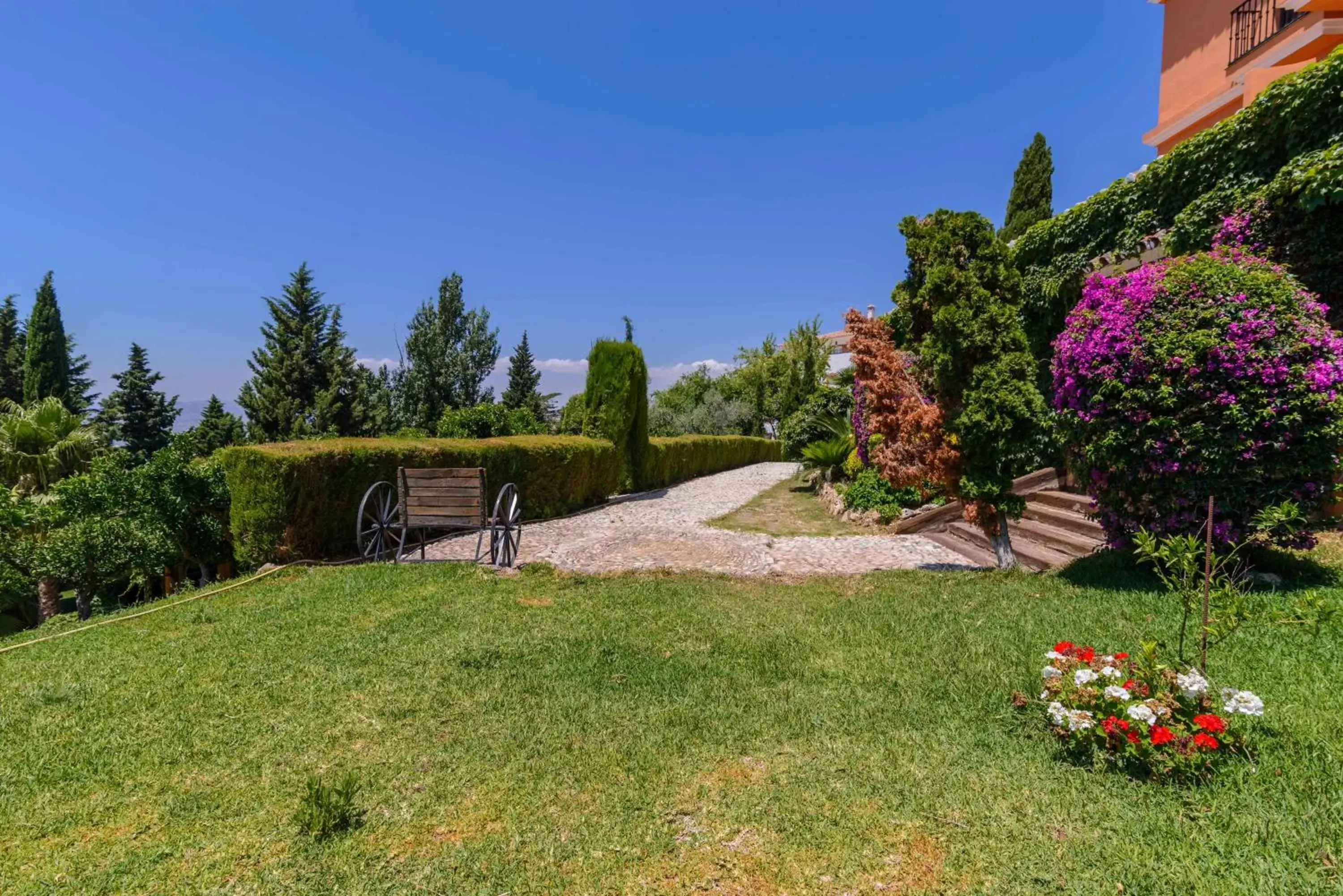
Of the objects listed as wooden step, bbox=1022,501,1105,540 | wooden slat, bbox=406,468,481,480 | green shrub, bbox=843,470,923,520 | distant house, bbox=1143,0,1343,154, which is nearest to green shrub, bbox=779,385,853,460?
green shrub, bbox=843,470,923,520

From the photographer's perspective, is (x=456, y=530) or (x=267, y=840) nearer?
(x=267, y=840)

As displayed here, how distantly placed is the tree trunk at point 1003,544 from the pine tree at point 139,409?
1253 inches

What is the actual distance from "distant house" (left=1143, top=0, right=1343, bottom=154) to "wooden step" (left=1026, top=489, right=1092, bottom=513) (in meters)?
7.18

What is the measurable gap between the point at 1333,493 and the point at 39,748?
7820 mm

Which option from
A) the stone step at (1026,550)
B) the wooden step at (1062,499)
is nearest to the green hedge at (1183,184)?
the wooden step at (1062,499)

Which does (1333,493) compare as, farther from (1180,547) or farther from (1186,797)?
(1186,797)

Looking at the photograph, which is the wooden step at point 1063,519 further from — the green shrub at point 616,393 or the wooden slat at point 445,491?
the green shrub at point 616,393

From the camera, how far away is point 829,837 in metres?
2.19

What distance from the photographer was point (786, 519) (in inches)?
466

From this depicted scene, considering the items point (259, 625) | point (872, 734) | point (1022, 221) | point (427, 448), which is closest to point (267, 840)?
point (872, 734)

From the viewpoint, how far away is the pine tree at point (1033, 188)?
20.8 meters

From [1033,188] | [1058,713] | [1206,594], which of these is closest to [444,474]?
[1058,713]

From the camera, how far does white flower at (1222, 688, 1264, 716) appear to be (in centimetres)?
224

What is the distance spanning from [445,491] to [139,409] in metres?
28.7
